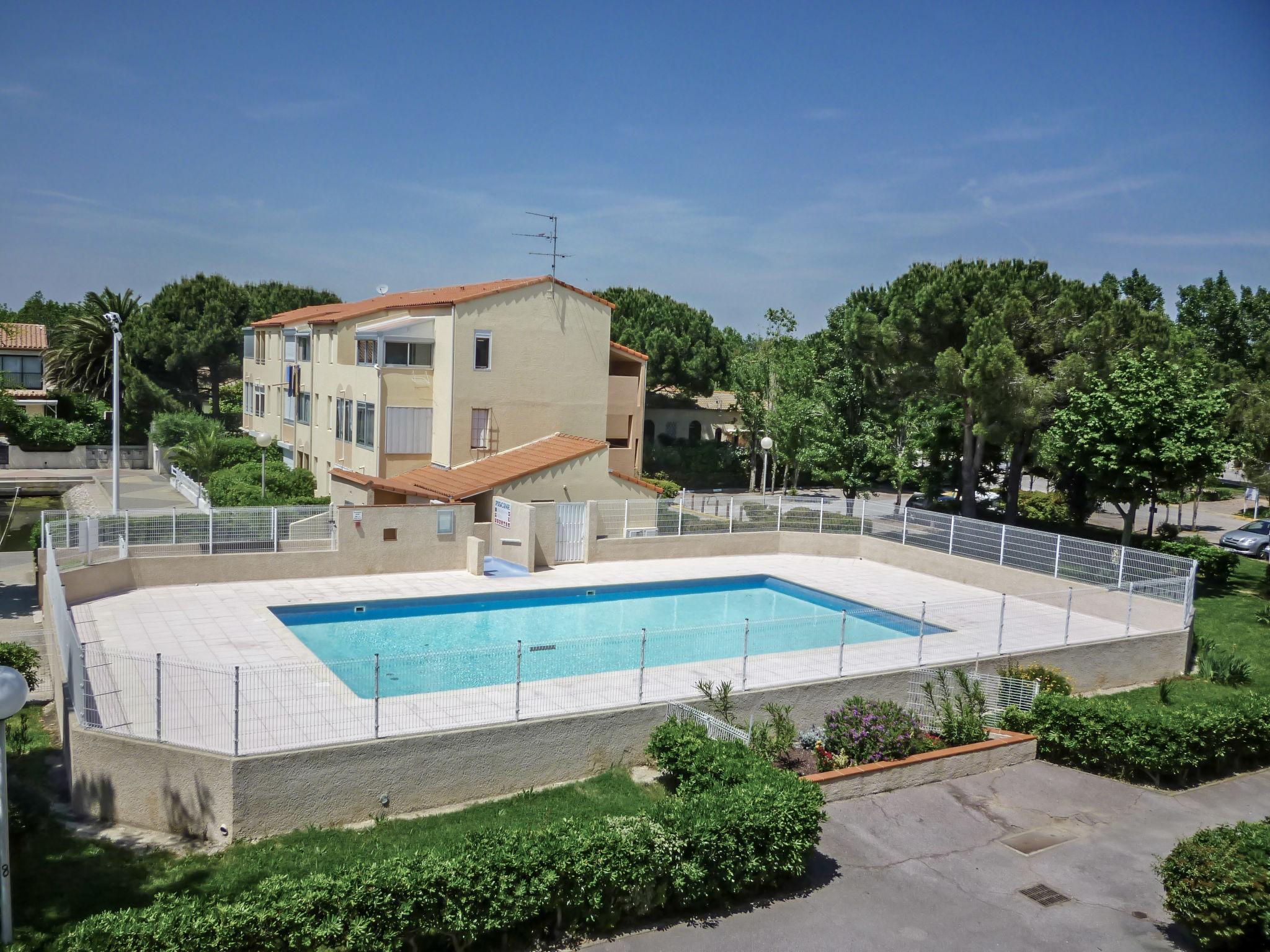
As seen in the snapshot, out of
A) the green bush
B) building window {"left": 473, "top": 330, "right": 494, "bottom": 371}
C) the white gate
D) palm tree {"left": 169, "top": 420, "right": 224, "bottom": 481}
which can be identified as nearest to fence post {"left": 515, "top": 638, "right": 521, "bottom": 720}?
the green bush

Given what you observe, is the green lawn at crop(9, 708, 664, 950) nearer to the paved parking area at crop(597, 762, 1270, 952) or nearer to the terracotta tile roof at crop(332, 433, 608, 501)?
the paved parking area at crop(597, 762, 1270, 952)

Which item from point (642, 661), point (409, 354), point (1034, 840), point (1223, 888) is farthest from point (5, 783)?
point (409, 354)

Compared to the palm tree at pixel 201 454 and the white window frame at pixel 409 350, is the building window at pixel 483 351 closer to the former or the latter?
the white window frame at pixel 409 350

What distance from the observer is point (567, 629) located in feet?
66.8

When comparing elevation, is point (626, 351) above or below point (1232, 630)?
above

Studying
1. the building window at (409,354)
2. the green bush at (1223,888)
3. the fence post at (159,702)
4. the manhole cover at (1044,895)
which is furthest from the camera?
the building window at (409,354)

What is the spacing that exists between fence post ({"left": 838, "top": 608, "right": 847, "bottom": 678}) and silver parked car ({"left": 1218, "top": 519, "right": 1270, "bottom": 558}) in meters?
24.8

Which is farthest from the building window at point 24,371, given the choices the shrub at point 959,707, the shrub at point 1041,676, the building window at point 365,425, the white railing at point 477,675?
the shrub at point 1041,676

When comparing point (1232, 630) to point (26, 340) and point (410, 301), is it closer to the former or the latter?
point (410, 301)

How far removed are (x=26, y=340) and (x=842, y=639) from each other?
183ft

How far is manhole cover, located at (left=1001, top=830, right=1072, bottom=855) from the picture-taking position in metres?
12.5

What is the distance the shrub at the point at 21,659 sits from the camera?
15.3 metres

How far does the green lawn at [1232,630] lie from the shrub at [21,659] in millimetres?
18081

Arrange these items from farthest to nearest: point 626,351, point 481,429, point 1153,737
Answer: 1. point 626,351
2. point 481,429
3. point 1153,737
